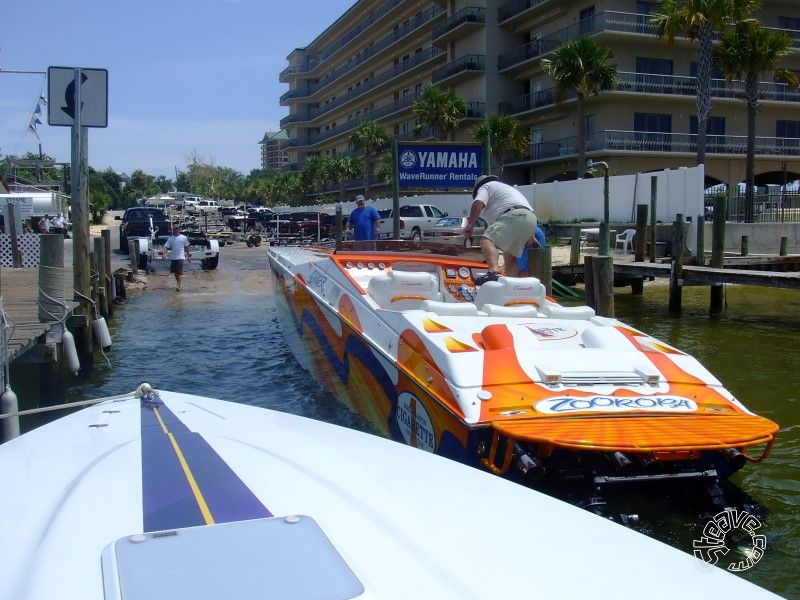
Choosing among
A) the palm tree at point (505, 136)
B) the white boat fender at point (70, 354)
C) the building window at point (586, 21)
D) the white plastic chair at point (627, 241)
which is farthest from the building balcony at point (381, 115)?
the white boat fender at point (70, 354)

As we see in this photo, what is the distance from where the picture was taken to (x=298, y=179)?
2869 inches

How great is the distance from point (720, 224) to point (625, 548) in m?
13.9

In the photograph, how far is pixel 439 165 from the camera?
11055 mm

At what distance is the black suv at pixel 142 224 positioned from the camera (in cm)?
2591

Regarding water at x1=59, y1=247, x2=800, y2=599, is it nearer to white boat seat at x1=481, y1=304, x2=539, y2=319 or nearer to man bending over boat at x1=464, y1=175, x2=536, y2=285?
white boat seat at x1=481, y1=304, x2=539, y2=319

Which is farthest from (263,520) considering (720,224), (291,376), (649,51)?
(649,51)

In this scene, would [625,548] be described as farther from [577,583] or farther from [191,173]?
[191,173]

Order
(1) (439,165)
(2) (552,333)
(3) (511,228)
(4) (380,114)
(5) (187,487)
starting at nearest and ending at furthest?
(5) (187,487), (2) (552,333), (3) (511,228), (1) (439,165), (4) (380,114)

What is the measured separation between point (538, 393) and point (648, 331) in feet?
29.4

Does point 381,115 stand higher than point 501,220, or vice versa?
point 381,115

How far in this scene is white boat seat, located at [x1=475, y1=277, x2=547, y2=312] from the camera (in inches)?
245

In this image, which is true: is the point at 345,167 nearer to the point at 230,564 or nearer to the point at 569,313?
the point at 569,313

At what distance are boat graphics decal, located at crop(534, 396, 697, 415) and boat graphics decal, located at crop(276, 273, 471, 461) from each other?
528 millimetres

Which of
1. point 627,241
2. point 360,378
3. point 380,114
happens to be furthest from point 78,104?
point 380,114
